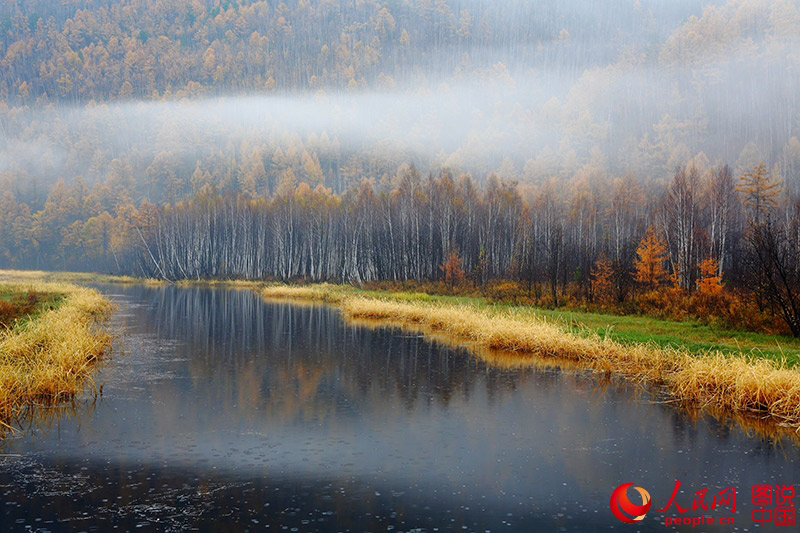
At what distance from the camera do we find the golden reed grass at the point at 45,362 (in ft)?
48.6

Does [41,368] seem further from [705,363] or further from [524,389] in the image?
[705,363]

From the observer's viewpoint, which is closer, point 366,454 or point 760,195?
point 366,454

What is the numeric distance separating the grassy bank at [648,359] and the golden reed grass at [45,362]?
14.4 meters

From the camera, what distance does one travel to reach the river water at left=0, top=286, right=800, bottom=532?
930 cm

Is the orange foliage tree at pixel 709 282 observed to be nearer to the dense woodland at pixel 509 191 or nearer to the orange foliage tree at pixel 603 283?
the dense woodland at pixel 509 191

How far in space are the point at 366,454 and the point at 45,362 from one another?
1041 cm

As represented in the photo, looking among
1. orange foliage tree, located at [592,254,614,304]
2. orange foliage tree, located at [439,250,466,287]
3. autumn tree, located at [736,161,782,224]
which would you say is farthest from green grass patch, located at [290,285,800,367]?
autumn tree, located at [736,161,782,224]

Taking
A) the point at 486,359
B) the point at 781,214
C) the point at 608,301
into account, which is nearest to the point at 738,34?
the point at 781,214

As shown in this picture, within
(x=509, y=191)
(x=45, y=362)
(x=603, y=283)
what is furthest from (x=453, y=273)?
(x=45, y=362)

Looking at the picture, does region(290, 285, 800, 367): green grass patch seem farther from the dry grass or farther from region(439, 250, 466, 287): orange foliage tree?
the dry grass

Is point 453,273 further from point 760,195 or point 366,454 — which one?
point 366,454

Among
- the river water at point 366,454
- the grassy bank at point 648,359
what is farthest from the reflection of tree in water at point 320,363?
the grassy bank at point 648,359

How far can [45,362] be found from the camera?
17.3 metres

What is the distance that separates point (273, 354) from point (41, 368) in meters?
9.05
